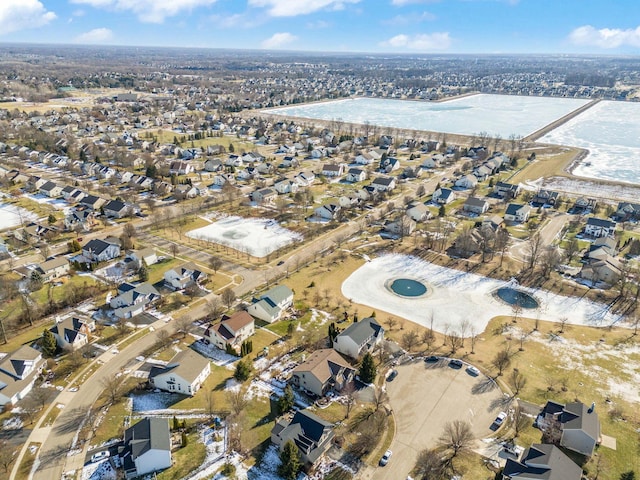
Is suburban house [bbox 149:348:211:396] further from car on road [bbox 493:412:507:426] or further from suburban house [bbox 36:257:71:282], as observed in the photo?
suburban house [bbox 36:257:71:282]

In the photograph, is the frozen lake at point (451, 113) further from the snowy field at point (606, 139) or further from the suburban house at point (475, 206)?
the suburban house at point (475, 206)

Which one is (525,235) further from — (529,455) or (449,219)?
(529,455)

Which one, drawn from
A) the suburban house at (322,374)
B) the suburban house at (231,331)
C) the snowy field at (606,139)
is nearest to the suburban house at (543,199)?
the snowy field at (606,139)

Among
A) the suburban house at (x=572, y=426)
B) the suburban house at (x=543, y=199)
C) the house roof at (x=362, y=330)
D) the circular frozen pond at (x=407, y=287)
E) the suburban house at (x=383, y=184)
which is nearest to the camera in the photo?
the suburban house at (x=572, y=426)

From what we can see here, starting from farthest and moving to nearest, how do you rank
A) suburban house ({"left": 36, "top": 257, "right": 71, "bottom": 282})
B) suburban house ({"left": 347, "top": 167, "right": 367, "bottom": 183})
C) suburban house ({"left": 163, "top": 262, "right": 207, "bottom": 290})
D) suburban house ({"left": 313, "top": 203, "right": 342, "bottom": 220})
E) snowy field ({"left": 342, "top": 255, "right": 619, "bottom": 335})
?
suburban house ({"left": 347, "top": 167, "right": 367, "bottom": 183}) < suburban house ({"left": 313, "top": 203, "right": 342, "bottom": 220}) < suburban house ({"left": 36, "top": 257, "right": 71, "bottom": 282}) < suburban house ({"left": 163, "top": 262, "right": 207, "bottom": 290}) < snowy field ({"left": 342, "top": 255, "right": 619, "bottom": 335})

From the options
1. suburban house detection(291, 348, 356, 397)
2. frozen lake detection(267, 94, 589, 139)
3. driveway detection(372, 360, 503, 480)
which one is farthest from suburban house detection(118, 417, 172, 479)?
frozen lake detection(267, 94, 589, 139)

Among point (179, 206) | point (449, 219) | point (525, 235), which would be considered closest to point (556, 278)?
point (525, 235)
